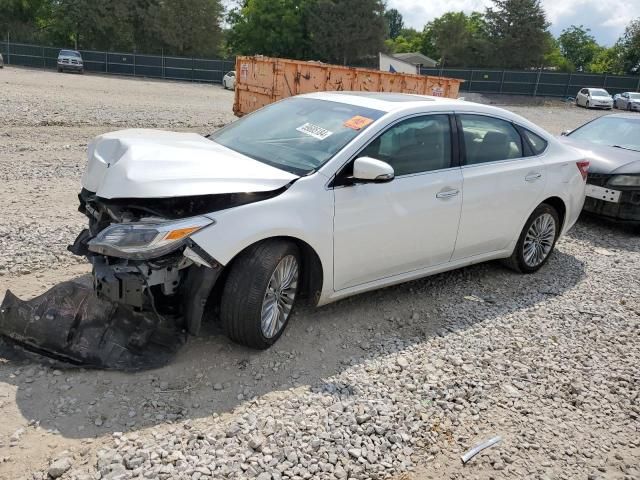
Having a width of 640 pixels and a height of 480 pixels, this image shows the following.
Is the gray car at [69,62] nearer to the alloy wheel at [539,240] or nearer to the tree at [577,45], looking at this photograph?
the alloy wheel at [539,240]

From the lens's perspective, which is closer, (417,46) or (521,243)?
(521,243)

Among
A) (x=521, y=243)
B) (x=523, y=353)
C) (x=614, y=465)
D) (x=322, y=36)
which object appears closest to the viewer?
(x=614, y=465)

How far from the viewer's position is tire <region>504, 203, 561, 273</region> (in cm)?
541

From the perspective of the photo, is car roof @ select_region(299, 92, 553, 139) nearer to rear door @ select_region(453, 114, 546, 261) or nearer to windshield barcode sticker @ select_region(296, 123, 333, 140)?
rear door @ select_region(453, 114, 546, 261)

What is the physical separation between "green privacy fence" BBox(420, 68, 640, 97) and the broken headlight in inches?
1743

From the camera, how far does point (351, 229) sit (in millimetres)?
3912

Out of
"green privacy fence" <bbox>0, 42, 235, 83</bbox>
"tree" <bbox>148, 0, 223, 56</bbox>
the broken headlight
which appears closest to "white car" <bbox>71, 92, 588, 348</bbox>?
the broken headlight

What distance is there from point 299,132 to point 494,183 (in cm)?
178

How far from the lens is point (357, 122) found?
4.20m

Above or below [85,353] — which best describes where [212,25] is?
above

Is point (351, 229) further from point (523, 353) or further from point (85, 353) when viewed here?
point (85, 353)

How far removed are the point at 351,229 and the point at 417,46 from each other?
297ft

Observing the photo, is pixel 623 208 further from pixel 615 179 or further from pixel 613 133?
pixel 613 133

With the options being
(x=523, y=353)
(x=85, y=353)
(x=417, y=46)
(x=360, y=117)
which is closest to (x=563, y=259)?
(x=523, y=353)
